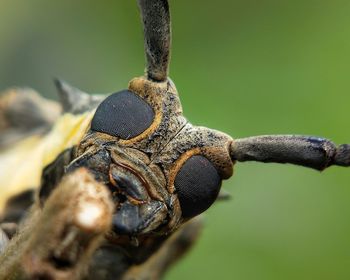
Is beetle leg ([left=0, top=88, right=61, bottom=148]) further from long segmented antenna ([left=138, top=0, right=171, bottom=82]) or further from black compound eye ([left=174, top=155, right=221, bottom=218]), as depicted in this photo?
black compound eye ([left=174, top=155, right=221, bottom=218])

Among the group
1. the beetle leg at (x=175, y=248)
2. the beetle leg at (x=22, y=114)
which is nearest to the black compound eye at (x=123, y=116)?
the beetle leg at (x=175, y=248)

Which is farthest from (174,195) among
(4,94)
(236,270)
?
(236,270)

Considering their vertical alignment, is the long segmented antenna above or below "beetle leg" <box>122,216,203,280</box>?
above

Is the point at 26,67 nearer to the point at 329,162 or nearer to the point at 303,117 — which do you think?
the point at 303,117

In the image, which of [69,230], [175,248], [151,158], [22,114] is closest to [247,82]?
[22,114]

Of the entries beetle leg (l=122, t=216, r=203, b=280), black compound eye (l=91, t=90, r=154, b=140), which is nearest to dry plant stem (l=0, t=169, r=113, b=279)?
black compound eye (l=91, t=90, r=154, b=140)

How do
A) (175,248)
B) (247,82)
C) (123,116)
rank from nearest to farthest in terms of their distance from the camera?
(123,116), (175,248), (247,82)

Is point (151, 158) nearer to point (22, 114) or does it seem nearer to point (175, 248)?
point (175, 248)

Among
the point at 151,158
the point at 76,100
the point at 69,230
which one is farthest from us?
the point at 76,100
